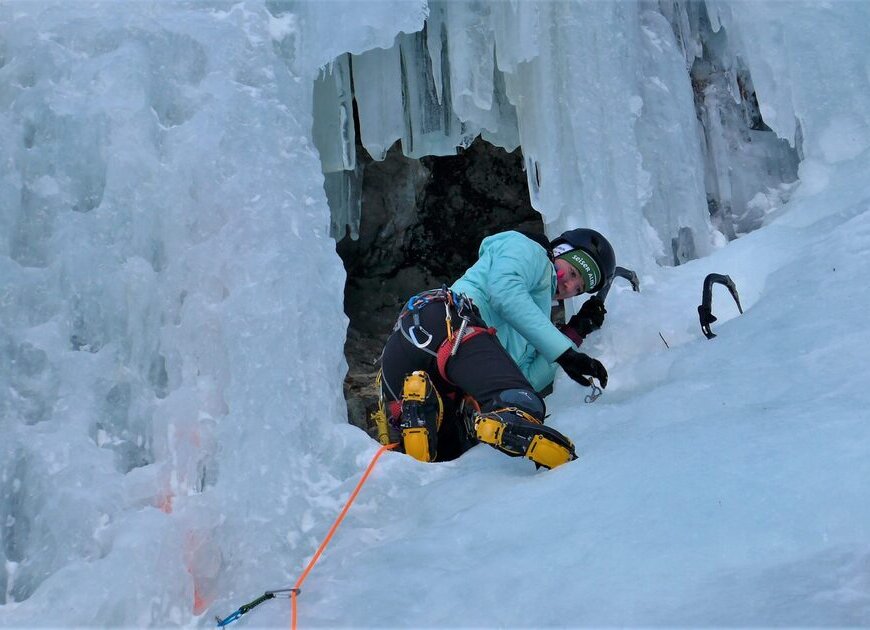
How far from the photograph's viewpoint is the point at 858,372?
2.70 meters

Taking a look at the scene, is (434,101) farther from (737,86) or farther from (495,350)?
(495,350)

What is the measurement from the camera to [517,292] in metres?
3.69

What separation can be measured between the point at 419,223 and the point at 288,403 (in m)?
4.98

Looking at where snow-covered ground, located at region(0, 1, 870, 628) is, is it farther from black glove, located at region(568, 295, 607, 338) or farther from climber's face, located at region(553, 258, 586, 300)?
climber's face, located at region(553, 258, 586, 300)

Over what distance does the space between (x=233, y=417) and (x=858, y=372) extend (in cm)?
208

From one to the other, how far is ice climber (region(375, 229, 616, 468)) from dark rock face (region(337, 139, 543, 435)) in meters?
3.86

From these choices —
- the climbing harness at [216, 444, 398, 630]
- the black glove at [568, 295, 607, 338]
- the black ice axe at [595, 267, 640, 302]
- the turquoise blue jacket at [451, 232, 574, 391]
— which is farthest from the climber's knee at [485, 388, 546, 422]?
the black ice axe at [595, 267, 640, 302]

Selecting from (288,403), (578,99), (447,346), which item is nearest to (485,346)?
(447,346)

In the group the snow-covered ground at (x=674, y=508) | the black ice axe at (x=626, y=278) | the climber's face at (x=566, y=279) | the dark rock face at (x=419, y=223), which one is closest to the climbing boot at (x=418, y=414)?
the snow-covered ground at (x=674, y=508)

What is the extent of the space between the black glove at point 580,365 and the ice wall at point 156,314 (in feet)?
3.03

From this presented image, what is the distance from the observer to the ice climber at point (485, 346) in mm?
3475

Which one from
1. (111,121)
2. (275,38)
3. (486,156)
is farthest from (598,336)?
(486,156)

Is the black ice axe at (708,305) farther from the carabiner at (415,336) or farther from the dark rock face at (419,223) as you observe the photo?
the dark rock face at (419,223)

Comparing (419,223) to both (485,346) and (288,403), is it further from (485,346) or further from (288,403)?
(288,403)
